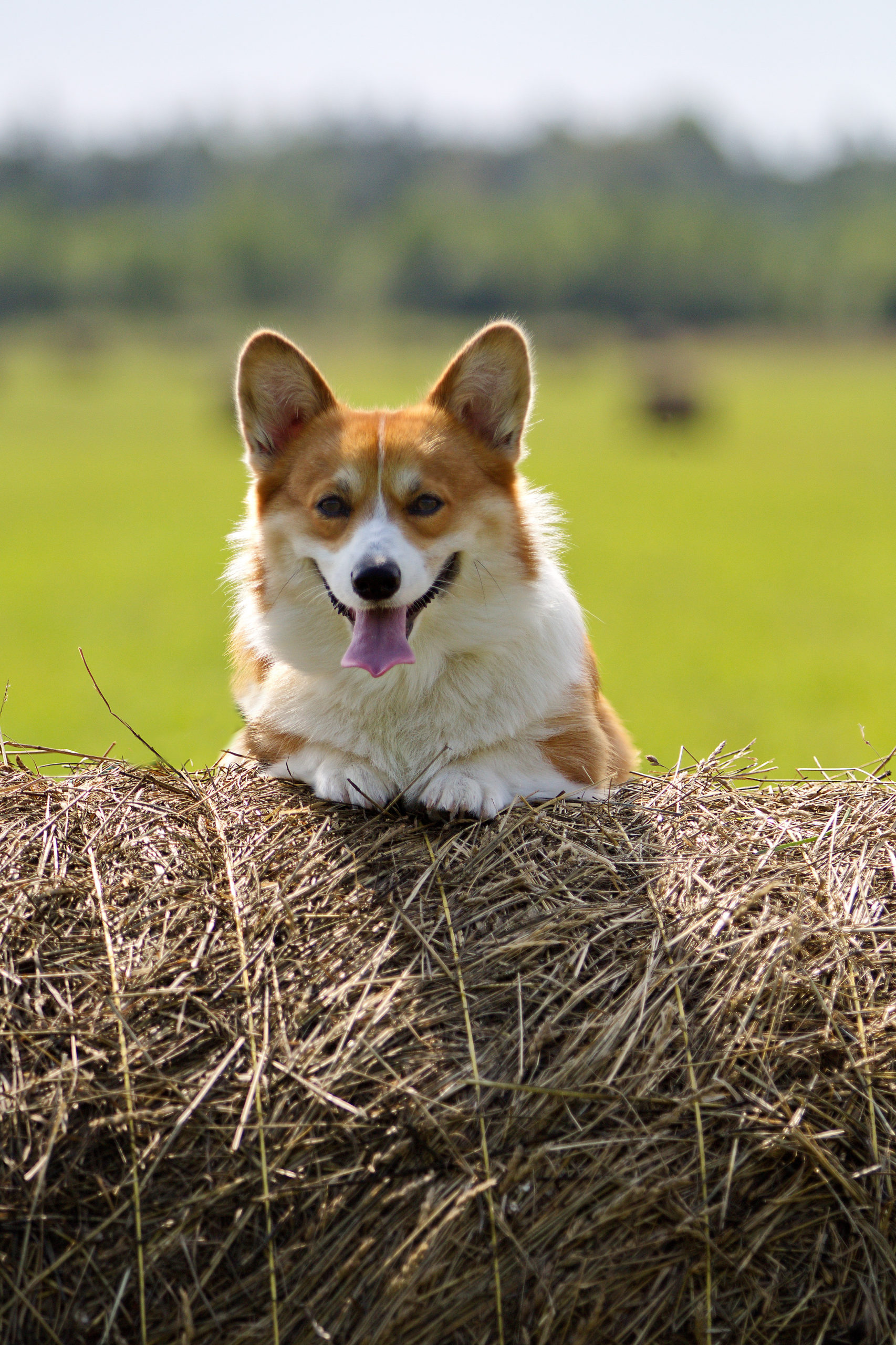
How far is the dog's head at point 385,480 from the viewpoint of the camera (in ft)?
13.4

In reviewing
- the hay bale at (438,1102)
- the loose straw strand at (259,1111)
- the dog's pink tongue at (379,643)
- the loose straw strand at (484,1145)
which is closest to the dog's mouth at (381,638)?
the dog's pink tongue at (379,643)

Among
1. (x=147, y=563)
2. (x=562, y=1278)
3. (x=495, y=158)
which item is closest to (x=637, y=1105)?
(x=562, y=1278)

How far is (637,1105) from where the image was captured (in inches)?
120

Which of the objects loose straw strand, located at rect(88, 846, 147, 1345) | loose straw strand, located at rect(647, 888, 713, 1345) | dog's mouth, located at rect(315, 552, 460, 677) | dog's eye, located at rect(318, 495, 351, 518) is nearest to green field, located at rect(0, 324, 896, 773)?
dog's eye, located at rect(318, 495, 351, 518)

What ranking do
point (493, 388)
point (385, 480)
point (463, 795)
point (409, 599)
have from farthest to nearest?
point (493, 388), point (385, 480), point (409, 599), point (463, 795)

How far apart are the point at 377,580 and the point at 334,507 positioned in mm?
486

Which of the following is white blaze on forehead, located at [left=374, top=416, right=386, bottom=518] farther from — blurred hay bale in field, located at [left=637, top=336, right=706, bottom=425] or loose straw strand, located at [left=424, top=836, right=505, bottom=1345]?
blurred hay bale in field, located at [left=637, top=336, right=706, bottom=425]

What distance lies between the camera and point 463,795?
395 cm

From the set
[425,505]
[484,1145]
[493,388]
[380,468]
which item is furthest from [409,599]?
[484,1145]

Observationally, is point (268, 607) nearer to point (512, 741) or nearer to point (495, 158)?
point (512, 741)

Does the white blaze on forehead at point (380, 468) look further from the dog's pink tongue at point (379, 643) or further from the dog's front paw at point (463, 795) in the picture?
the dog's front paw at point (463, 795)

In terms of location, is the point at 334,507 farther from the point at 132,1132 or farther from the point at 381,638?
the point at 132,1132

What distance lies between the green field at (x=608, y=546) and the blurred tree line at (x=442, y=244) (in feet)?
99.9

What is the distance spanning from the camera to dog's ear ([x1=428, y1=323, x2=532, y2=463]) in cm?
448
